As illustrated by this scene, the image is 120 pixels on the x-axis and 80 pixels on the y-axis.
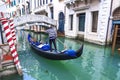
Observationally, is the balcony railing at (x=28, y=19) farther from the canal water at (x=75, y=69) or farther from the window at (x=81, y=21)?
the canal water at (x=75, y=69)

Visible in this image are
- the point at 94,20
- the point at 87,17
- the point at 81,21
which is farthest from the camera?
the point at 81,21

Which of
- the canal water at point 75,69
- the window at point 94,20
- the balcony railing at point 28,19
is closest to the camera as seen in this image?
the canal water at point 75,69

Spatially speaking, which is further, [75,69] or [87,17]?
[87,17]

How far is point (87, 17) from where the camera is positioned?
34.1ft

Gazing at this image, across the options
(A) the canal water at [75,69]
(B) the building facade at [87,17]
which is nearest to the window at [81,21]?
(B) the building facade at [87,17]

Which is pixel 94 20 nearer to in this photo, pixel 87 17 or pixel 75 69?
pixel 87 17

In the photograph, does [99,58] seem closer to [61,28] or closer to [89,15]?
[89,15]

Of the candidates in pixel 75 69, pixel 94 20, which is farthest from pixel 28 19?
pixel 75 69

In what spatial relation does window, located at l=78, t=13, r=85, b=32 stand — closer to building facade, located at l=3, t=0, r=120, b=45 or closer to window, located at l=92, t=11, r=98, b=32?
building facade, located at l=3, t=0, r=120, b=45

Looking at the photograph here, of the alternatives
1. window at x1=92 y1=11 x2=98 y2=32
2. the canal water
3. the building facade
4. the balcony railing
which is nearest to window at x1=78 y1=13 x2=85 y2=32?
the building facade

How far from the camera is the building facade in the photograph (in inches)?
334

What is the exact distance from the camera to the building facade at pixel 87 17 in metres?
8.48

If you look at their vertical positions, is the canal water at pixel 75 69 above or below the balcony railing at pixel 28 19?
below

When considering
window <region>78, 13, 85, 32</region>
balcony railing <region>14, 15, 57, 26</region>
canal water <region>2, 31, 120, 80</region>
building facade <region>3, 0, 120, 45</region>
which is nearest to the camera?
canal water <region>2, 31, 120, 80</region>
